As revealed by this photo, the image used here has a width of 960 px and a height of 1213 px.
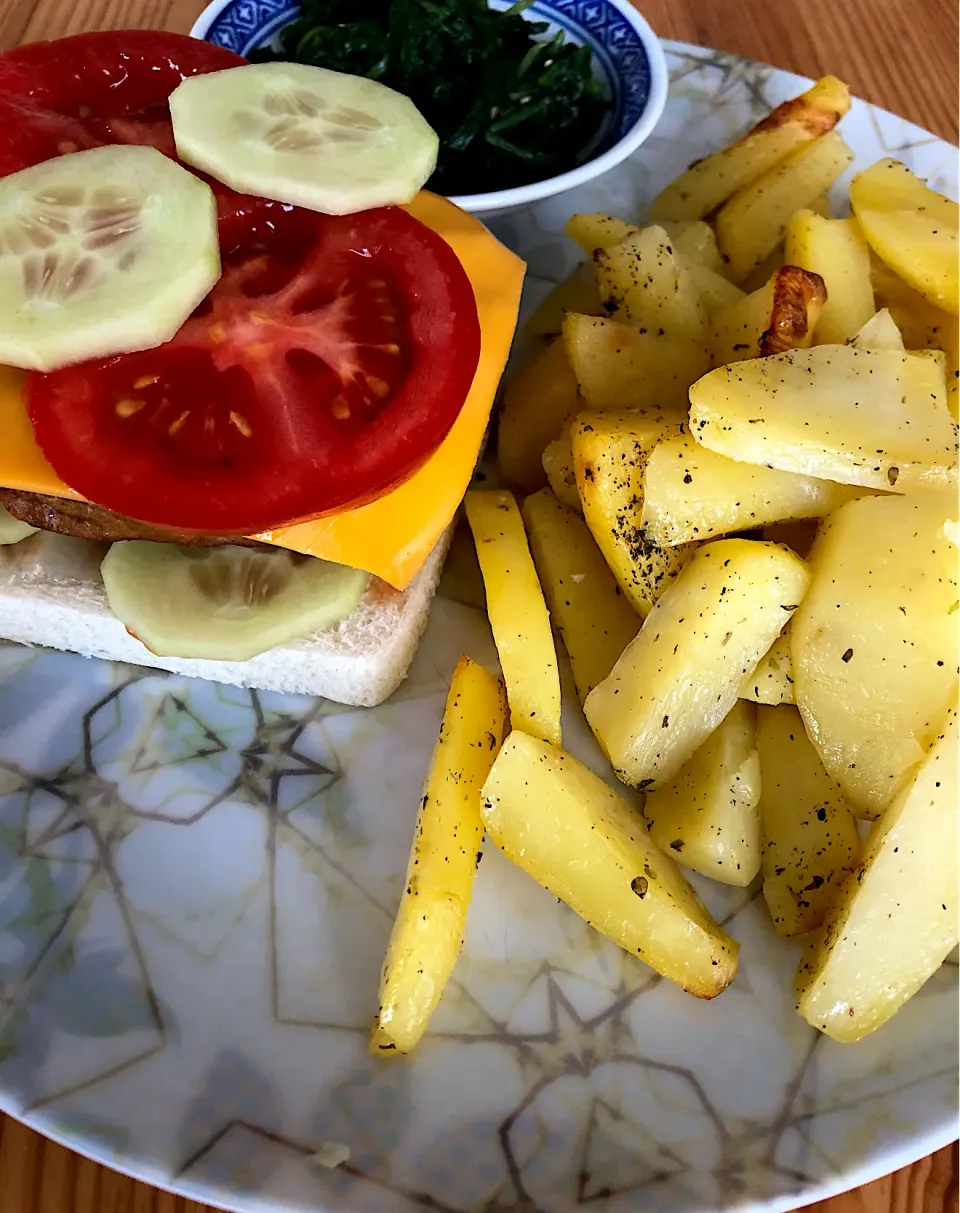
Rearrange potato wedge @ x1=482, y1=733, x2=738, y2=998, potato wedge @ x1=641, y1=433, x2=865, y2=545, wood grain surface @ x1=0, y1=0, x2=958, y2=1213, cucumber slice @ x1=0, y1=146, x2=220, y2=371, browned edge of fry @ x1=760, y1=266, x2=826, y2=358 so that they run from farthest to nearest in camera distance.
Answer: wood grain surface @ x1=0, y1=0, x2=958, y2=1213
browned edge of fry @ x1=760, y1=266, x2=826, y2=358
potato wedge @ x1=641, y1=433, x2=865, y2=545
potato wedge @ x1=482, y1=733, x2=738, y2=998
cucumber slice @ x1=0, y1=146, x2=220, y2=371

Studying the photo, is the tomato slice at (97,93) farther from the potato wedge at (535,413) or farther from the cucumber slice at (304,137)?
the potato wedge at (535,413)

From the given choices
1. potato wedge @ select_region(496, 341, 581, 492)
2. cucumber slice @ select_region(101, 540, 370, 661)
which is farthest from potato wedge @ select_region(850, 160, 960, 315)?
cucumber slice @ select_region(101, 540, 370, 661)

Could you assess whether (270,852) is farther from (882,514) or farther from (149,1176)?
(882,514)

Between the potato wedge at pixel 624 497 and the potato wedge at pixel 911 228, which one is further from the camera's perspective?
the potato wedge at pixel 911 228

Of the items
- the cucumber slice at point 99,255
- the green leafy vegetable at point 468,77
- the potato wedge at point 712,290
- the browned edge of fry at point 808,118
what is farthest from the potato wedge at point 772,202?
the cucumber slice at point 99,255

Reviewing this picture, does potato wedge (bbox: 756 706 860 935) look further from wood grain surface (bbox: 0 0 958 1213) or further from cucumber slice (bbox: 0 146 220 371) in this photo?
wood grain surface (bbox: 0 0 958 1213)

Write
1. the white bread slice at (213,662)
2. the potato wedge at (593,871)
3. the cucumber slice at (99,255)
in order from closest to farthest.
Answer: the cucumber slice at (99,255) → the potato wedge at (593,871) → the white bread slice at (213,662)

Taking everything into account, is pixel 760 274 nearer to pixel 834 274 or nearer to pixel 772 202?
pixel 772 202
